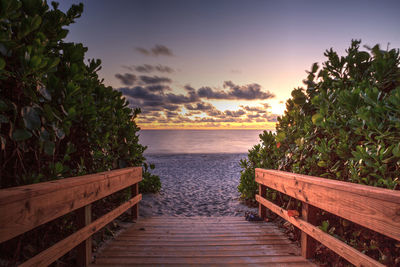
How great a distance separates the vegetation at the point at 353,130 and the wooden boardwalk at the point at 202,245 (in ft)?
2.15

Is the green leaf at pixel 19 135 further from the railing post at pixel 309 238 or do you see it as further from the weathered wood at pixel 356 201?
the railing post at pixel 309 238

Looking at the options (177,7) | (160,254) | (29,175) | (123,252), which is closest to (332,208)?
(160,254)

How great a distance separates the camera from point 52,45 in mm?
2117

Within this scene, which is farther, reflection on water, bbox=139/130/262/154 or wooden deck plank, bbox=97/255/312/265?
reflection on water, bbox=139/130/262/154

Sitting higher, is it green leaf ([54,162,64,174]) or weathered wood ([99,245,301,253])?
green leaf ([54,162,64,174])

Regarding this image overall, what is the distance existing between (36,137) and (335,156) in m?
3.12

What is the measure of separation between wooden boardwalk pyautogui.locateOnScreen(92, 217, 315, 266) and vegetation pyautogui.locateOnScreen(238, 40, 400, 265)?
2.15 ft

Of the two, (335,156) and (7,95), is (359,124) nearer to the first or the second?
(335,156)

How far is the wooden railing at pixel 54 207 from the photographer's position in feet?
4.45

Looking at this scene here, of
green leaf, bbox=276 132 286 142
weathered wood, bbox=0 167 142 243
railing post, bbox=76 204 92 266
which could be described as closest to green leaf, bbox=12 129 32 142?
weathered wood, bbox=0 167 142 243

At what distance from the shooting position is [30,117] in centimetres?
170

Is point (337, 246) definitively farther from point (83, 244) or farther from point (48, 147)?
point (48, 147)

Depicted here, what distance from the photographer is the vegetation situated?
6.48 feet

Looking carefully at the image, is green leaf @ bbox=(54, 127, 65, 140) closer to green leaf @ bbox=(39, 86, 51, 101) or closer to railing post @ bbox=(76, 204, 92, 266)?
green leaf @ bbox=(39, 86, 51, 101)
